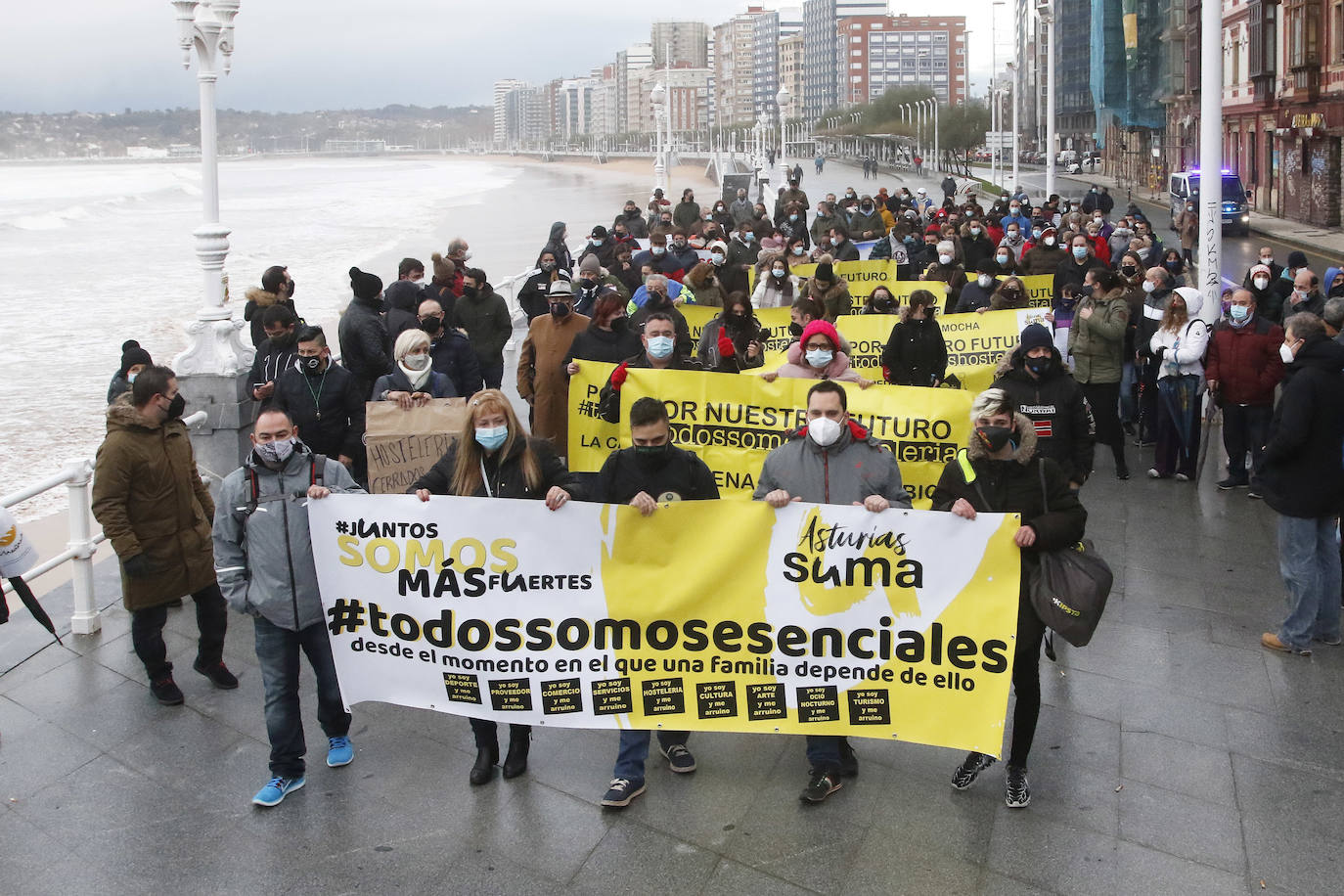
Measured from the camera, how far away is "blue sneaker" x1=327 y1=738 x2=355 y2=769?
6.02 meters

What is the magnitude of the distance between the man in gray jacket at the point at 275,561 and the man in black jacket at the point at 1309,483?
4.60m

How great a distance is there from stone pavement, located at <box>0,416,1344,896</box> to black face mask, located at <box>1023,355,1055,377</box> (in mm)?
1512

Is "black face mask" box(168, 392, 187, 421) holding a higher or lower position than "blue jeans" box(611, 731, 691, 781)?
higher

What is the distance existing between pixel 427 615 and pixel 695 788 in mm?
1295

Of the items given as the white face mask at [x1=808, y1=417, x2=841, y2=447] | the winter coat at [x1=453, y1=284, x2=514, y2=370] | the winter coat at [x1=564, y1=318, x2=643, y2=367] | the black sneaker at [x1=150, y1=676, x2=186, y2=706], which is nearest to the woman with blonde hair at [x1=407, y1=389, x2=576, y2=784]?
the white face mask at [x1=808, y1=417, x2=841, y2=447]

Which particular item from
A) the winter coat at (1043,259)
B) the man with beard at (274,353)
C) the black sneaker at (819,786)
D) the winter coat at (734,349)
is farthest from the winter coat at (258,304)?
the winter coat at (1043,259)

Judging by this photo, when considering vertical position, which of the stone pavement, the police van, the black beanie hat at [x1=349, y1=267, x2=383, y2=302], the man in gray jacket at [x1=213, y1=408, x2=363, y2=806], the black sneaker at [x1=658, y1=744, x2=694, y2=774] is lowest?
the stone pavement

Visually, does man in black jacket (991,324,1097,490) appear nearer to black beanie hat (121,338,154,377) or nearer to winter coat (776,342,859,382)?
winter coat (776,342,859,382)

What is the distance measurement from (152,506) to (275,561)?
51.0 inches

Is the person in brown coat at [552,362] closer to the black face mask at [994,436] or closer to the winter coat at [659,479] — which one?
the winter coat at [659,479]

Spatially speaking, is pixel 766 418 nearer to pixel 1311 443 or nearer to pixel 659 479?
pixel 659 479

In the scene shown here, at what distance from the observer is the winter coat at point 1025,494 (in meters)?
5.30

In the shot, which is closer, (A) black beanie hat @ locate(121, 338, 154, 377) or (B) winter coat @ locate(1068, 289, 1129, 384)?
(A) black beanie hat @ locate(121, 338, 154, 377)

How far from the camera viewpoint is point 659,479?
5.69 metres
